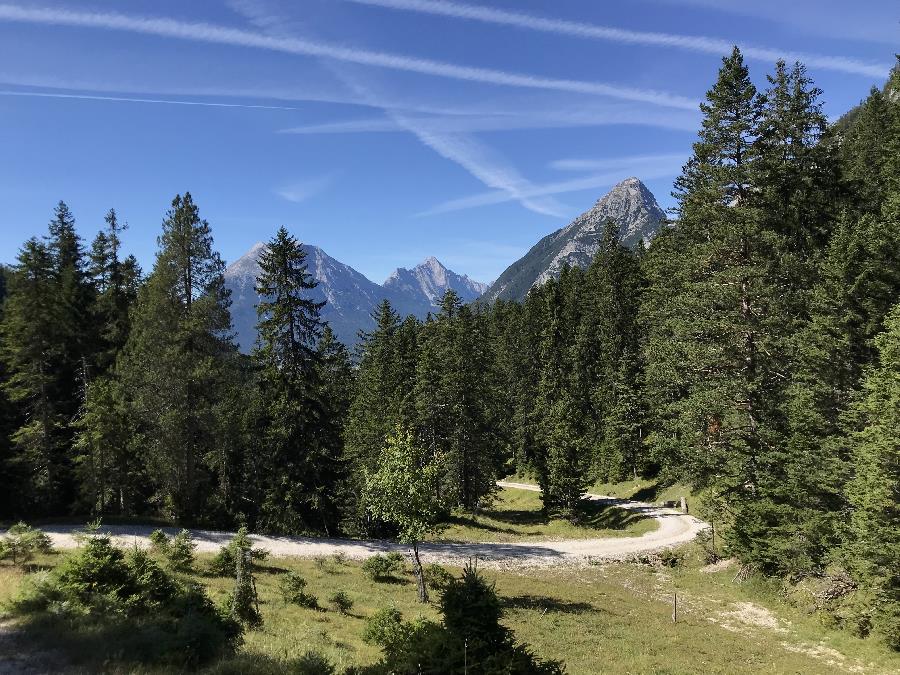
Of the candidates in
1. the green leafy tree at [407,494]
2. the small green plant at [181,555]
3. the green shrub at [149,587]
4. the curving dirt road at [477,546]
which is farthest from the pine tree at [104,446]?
the green shrub at [149,587]

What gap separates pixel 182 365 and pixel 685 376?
2934cm

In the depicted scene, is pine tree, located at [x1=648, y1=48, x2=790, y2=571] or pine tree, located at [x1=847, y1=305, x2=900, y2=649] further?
pine tree, located at [x1=648, y1=48, x2=790, y2=571]

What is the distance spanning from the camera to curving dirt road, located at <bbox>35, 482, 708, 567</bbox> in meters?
26.8

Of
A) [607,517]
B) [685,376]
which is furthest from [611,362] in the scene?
[685,376]

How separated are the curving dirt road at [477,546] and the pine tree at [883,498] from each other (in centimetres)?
1675

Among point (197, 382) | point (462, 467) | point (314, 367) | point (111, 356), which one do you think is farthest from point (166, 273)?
point (462, 467)

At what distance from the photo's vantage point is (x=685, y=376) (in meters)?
30.7

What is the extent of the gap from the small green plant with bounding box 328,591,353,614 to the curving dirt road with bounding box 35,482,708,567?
25.6 ft

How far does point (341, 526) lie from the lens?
42.5 metres

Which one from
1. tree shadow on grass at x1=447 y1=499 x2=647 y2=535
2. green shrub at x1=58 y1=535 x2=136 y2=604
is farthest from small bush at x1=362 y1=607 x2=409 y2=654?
tree shadow on grass at x1=447 y1=499 x2=647 y2=535

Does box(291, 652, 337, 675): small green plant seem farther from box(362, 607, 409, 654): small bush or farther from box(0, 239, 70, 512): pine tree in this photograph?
box(0, 239, 70, 512): pine tree

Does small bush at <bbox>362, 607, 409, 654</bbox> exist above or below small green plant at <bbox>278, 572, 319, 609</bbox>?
above

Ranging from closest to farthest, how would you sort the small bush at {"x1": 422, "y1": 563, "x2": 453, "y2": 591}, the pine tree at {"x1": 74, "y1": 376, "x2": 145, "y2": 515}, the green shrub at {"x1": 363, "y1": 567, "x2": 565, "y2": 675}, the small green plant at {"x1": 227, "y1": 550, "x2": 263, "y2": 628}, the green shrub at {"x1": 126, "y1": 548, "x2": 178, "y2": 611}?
the green shrub at {"x1": 363, "y1": 567, "x2": 565, "y2": 675}
the green shrub at {"x1": 126, "y1": 548, "x2": 178, "y2": 611}
the small green plant at {"x1": 227, "y1": 550, "x2": 263, "y2": 628}
the small bush at {"x1": 422, "y1": 563, "x2": 453, "y2": 591}
the pine tree at {"x1": 74, "y1": 376, "x2": 145, "y2": 515}

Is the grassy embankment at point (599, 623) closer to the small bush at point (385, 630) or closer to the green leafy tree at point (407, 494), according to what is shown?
the small bush at point (385, 630)
